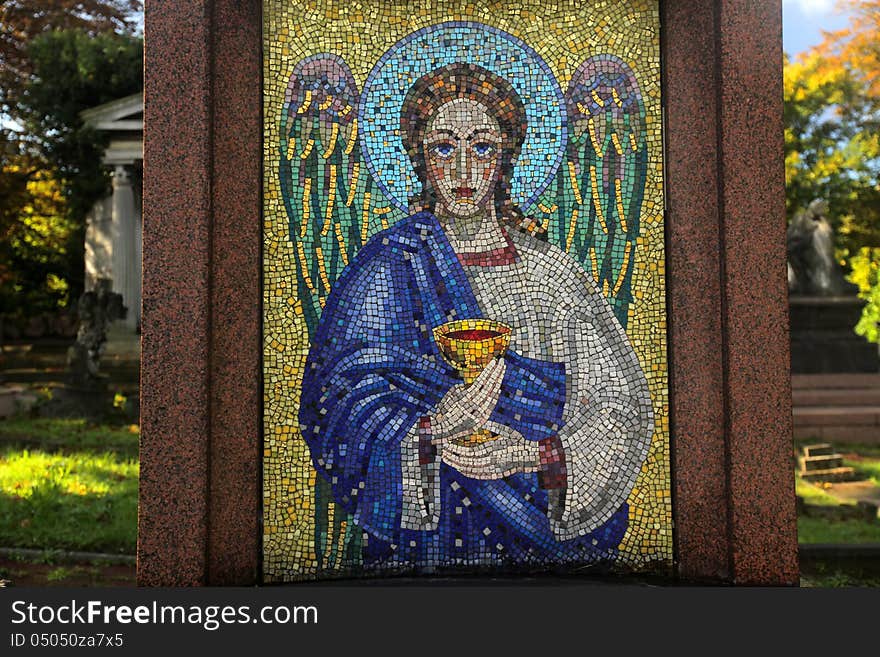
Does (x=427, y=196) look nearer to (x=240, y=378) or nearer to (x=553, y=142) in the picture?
(x=553, y=142)

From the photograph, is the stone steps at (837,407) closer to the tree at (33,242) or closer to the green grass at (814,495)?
the green grass at (814,495)

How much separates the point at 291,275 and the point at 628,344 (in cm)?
202

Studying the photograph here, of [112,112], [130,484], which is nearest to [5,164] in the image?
[112,112]

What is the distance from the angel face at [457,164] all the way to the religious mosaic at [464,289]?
0.01 metres

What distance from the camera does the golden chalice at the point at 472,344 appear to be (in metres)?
4.43

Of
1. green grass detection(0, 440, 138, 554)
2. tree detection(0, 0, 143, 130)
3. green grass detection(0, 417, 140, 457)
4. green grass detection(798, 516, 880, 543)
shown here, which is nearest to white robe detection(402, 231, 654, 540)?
green grass detection(798, 516, 880, 543)

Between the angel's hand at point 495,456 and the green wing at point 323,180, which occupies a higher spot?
the green wing at point 323,180

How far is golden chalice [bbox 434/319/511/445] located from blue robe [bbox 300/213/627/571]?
0.05 metres

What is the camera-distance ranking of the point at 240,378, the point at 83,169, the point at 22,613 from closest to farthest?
1. the point at 22,613
2. the point at 240,378
3. the point at 83,169

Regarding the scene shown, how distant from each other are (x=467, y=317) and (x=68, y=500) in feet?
16.9

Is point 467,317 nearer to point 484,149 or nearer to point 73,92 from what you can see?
point 484,149

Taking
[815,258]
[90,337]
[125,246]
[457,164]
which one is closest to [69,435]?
[90,337]

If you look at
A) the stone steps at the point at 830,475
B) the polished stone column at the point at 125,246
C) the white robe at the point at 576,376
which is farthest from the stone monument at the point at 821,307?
the polished stone column at the point at 125,246

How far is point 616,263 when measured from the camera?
14.6 feet
